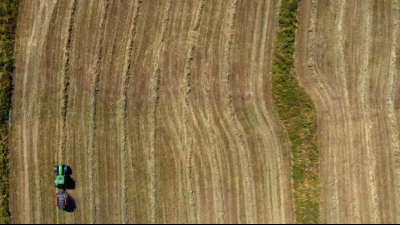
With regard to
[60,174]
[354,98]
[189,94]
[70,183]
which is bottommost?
[70,183]

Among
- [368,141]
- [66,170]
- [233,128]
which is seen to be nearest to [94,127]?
[66,170]

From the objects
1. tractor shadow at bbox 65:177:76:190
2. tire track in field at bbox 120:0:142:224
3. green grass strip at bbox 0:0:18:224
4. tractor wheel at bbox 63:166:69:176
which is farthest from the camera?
tractor shadow at bbox 65:177:76:190

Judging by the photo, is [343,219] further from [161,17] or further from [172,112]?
[161,17]

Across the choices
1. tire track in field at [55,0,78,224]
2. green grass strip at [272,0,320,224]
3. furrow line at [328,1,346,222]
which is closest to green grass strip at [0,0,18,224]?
tire track in field at [55,0,78,224]

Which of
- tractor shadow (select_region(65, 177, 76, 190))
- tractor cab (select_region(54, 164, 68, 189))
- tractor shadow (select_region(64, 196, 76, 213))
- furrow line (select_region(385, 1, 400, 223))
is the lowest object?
tractor shadow (select_region(64, 196, 76, 213))

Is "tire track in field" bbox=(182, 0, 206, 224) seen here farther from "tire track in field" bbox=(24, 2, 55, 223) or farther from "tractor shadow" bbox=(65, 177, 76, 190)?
"tire track in field" bbox=(24, 2, 55, 223)

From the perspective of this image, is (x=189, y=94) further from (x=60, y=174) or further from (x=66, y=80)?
(x=60, y=174)
